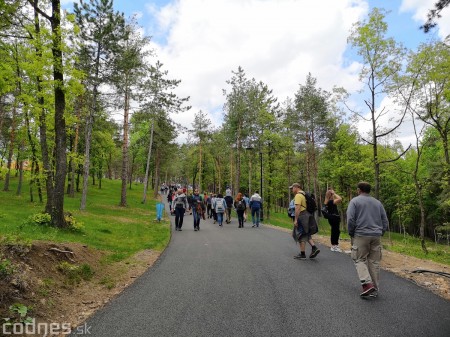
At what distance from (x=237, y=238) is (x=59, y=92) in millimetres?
8654

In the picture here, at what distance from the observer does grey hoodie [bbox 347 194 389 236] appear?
17.9 ft

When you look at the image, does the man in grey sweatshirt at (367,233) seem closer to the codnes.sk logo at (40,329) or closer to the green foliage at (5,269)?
the codnes.sk logo at (40,329)

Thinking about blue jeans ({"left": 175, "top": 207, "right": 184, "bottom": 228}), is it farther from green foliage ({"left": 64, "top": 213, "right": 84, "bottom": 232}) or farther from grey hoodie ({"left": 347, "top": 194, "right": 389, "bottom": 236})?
grey hoodie ({"left": 347, "top": 194, "right": 389, "bottom": 236})

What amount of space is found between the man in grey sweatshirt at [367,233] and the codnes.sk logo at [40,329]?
464 centimetres

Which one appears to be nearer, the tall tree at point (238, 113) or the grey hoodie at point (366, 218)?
the grey hoodie at point (366, 218)

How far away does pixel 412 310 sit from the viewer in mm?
4555

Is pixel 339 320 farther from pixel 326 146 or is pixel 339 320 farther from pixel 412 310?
pixel 326 146

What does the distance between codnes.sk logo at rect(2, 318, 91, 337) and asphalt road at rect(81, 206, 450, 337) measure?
15cm

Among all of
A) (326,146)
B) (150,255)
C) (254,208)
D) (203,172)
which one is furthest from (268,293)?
(203,172)

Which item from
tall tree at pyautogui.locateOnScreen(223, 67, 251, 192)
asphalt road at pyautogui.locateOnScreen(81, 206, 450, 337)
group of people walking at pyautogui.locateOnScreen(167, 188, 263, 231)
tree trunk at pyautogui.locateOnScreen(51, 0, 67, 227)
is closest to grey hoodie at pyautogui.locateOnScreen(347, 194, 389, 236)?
asphalt road at pyautogui.locateOnScreen(81, 206, 450, 337)

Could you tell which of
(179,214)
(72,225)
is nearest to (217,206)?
(179,214)

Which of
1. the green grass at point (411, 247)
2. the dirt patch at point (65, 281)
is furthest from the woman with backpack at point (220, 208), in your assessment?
the dirt patch at point (65, 281)

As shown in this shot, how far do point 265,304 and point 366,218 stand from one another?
99.3 inches

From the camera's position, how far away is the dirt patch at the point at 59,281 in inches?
170
